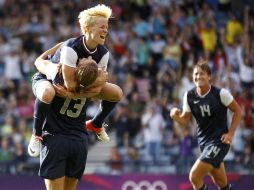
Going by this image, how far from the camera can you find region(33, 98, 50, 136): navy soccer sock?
8547mm

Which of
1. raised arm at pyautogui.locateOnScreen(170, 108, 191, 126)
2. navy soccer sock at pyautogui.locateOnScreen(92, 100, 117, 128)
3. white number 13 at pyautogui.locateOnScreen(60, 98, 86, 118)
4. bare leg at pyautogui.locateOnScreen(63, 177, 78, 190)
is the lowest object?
raised arm at pyautogui.locateOnScreen(170, 108, 191, 126)

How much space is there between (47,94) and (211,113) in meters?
3.80

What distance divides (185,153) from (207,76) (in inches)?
189

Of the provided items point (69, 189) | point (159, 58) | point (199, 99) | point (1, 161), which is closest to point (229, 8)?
point (159, 58)

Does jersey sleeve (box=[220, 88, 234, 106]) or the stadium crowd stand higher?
jersey sleeve (box=[220, 88, 234, 106])

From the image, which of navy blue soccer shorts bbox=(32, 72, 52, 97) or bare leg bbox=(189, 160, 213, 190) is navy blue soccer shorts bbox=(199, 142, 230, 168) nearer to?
bare leg bbox=(189, 160, 213, 190)

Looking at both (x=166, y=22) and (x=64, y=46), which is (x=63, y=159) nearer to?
(x=64, y=46)

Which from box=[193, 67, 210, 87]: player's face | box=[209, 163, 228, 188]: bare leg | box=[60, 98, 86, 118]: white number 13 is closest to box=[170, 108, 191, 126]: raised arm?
box=[193, 67, 210, 87]: player's face

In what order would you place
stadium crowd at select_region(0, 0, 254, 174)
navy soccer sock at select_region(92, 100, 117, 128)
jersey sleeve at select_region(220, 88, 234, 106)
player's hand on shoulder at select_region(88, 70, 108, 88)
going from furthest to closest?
1. stadium crowd at select_region(0, 0, 254, 174)
2. jersey sleeve at select_region(220, 88, 234, 106)
3. navy soccer sock at select_region(92, 100, 117, 128)
4. player's hand on shoulder at select_region(88, 70, 108, 88)

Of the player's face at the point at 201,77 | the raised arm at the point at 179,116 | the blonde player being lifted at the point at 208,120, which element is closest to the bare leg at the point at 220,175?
the blonde player being lifted at the point at 208,120

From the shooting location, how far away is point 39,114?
8625 mm

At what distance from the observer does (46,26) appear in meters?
19.3

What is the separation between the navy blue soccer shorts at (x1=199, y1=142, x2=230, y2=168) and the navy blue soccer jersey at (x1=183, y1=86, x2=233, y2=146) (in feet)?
0.27

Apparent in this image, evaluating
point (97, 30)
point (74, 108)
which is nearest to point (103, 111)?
point (74, 108)
